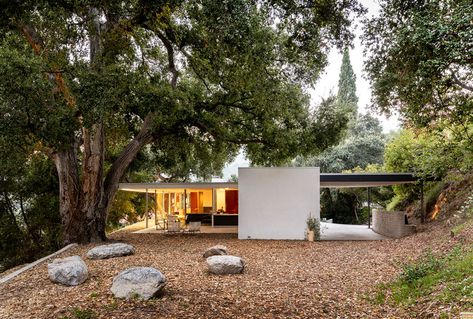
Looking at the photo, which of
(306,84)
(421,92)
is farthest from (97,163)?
(421,92)

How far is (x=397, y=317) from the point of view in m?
4.83

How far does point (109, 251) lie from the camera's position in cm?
886

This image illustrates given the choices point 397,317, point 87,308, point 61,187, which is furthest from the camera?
point 61,187

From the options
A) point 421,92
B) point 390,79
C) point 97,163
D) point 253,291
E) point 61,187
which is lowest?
point 253,291

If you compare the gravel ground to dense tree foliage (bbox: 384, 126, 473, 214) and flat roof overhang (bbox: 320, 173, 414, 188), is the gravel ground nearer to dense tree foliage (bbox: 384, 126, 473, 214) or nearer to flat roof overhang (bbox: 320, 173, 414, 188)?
dense tree foliage (bbox: 384, 126, 473, 214)

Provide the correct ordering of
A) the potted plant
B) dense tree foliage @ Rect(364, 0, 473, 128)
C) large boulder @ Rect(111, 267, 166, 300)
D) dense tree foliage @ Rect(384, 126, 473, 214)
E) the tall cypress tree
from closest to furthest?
dense tree foliage @ Rect(364, 0, 473, 128)
large boulder @ Rect(111, 267, 166, 300)
dense tree foliage @ Rect(384, 126, 473, 214)
the potted plant
the tall cypress tree

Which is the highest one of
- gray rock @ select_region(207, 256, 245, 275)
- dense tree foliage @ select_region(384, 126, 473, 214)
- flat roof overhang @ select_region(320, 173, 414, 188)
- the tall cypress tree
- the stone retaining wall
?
the tall cypress tree

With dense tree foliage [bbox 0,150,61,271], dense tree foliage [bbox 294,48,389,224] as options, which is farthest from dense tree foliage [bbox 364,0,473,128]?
dense tree foliage [bbox 294,48,389,224]

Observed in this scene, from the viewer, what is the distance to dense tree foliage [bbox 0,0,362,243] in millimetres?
5785

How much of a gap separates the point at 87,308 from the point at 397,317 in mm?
4017

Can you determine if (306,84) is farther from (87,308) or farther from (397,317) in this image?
(87,308)

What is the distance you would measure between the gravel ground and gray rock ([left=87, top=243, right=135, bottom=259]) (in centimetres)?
25

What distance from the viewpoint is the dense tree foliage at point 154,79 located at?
19.0 ft

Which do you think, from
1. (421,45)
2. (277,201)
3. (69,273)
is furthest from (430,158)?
(69,273)
